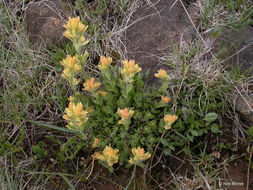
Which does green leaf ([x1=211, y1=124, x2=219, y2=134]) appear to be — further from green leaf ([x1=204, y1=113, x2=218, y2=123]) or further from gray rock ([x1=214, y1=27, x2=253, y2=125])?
gray rock ([x1=214, y1=27, x2=253, y2=125])

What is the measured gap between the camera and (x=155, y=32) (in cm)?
270

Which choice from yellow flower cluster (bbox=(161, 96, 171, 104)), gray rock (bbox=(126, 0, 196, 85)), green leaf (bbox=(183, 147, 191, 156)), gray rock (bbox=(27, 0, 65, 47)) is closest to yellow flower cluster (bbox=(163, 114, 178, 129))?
yellow flower cluster (bbox=(161, 96, 171, 104))

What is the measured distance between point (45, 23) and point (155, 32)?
3.94ft

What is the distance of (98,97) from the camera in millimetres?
2100

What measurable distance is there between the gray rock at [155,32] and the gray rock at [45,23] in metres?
0.77

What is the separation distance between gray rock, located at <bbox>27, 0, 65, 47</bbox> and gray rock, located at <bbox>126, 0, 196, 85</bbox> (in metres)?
0.77

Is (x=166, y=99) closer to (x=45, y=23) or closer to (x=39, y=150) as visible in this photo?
(x=39, y=150)

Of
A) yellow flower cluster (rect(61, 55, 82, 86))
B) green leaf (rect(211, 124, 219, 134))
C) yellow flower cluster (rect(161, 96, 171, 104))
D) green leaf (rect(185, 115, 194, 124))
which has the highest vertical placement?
yellow flower cluster (rect(61, 55, 82, 86))

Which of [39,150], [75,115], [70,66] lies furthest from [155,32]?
[39,150]

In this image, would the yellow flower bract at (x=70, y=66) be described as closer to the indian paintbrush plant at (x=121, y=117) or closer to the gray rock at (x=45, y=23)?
the indian paintbrush plant at (x=121, y=117)

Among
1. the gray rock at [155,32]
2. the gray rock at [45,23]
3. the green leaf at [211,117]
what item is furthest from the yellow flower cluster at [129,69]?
the gray rock at [45,23]

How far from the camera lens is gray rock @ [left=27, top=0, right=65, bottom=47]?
9.23 feet

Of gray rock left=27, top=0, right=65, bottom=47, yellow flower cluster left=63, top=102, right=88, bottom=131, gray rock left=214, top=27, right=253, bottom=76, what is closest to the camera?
yellow flower cluster left=63, top=102, right=88, bottom=131

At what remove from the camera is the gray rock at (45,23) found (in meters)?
2.81
